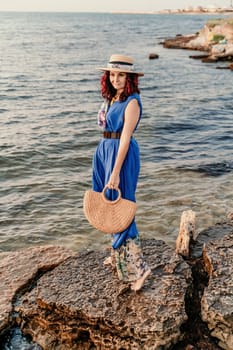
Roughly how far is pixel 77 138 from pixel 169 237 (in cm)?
690

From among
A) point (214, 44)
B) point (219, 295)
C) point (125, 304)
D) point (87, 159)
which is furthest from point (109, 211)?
point (214, 44)

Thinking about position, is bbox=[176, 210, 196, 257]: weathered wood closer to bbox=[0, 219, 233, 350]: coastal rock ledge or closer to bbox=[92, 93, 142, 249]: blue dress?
bbox=[0, 219, 233, 350]: coastal rock ledge

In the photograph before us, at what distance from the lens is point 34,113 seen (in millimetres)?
16859

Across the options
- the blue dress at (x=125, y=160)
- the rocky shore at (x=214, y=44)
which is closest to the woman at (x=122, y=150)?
the blue dress at (x=125, y=160)

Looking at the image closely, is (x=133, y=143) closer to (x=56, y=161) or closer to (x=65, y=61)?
(x=56, y=161)

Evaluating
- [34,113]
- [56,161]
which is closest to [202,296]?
[56,161]

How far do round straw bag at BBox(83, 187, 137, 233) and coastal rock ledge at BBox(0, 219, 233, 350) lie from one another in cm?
74

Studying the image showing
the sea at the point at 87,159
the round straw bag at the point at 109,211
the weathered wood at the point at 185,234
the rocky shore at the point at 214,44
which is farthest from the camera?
the rocky shore at the point at 214,44

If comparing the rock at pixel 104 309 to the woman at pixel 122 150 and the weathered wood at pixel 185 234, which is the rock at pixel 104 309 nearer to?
the woman at pixel 122 150

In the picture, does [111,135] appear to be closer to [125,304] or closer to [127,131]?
[127,131]

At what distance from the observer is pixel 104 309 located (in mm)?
4281

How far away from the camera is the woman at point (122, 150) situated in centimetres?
408

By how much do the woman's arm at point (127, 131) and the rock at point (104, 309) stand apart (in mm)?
1227

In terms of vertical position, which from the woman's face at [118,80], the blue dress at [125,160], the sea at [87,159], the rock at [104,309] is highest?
the woman's face at [118,80]
